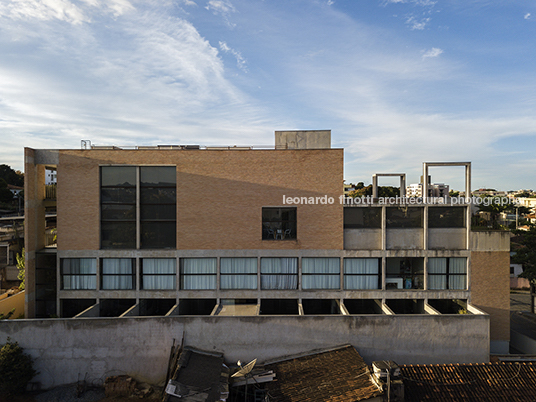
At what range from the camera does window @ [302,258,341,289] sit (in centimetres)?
2258

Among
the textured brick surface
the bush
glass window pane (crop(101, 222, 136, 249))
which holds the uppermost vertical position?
glass window pane (crop(101, 222, 136, 249))

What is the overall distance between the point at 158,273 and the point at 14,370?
931cm

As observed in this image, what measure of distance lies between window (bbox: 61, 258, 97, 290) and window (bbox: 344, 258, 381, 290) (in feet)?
63.3

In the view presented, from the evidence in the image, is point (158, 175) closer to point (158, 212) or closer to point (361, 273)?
point (158, 212)

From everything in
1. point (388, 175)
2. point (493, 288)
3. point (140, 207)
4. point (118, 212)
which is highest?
point (388, 175)

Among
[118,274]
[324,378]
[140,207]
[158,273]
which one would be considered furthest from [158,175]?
[324,378]

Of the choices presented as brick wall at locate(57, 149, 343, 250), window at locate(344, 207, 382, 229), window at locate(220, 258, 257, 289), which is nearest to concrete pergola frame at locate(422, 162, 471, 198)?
window at locate(344, 207, 382, 229)

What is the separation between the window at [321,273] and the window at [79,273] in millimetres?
16057

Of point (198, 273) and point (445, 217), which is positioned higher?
point (445, 217)

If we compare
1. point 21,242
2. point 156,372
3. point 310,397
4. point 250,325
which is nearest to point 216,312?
point 250,325

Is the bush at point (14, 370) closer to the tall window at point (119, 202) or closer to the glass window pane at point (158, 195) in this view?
the tall window at point (119, 202)

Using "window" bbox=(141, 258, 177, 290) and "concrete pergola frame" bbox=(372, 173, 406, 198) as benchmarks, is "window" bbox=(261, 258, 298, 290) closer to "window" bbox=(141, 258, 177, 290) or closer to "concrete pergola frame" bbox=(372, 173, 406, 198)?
"window" bbox=(141, 258, 177, 290)

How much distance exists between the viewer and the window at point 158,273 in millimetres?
22609

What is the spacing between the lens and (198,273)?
22562 millimetres
